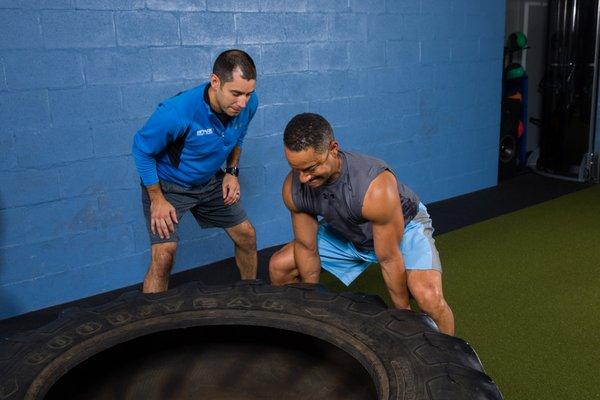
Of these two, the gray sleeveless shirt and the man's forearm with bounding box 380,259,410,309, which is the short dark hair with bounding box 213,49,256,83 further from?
the man's forearm with bounding box 380,259,410,309

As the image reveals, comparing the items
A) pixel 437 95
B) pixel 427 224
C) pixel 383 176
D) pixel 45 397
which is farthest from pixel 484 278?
pixel 45 397

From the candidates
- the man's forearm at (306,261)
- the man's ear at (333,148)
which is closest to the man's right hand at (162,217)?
the man's forearm at (306,261)

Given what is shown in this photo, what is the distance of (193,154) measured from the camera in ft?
8.63

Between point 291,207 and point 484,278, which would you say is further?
point 484,278

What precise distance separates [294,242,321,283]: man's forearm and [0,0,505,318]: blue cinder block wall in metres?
1.27

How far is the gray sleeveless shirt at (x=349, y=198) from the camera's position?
216 centimetres

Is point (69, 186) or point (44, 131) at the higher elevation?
point (44, 131)

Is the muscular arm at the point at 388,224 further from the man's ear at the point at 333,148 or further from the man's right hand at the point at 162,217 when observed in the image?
the man's right hand at the point at 162,217

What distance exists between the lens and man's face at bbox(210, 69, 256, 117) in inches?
95.3

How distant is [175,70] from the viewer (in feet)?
10.9

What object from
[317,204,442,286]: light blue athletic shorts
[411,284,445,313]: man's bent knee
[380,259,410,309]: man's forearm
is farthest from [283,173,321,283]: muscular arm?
[411,284,445,313]: man's bent knee

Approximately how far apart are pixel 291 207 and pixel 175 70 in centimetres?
141

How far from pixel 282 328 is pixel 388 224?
28.3 inches

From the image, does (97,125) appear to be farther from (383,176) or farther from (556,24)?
(556,24)
